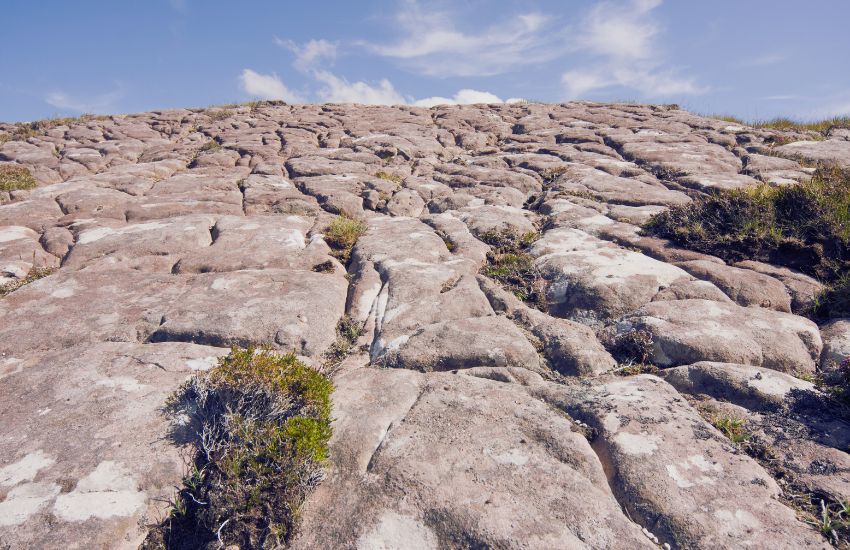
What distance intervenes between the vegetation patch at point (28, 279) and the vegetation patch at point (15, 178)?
5760 mm

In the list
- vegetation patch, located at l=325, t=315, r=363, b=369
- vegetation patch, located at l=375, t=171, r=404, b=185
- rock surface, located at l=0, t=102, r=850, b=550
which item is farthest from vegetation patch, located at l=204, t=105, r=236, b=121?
vegetation patch, located at l=325, t=315, r=363, b=369

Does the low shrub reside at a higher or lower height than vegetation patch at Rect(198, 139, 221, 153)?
lower

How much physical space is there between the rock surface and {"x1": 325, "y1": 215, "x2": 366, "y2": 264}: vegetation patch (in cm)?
12

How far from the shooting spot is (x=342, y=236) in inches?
322

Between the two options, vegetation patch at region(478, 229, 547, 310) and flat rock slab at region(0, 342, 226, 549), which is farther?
vegetation patch at region(478, 229, 547, 310)

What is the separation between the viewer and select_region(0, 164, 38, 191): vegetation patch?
448 inches

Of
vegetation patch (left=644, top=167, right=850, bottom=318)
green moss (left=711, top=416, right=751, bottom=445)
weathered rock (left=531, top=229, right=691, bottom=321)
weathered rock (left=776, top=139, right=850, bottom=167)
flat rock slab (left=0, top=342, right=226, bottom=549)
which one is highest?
weathered rock (left=776, top=139, right=850, bottom=167)

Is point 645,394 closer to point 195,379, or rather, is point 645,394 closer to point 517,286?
point 517,286

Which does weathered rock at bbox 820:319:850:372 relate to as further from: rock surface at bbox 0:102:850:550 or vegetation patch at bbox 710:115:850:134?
vegetation patch at bbox 710:115:850:134

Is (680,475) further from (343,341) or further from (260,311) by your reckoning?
(260,311)

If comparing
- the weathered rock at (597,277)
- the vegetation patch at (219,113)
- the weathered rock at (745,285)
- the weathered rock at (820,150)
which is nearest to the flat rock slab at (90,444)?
the weathered rock at (597,277)

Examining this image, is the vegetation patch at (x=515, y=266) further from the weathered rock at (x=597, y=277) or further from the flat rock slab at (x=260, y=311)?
the flat rock slab at (x=260, y=311)

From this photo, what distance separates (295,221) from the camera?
29.7 ft

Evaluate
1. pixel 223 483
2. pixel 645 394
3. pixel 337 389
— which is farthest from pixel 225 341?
pixel 645 394
